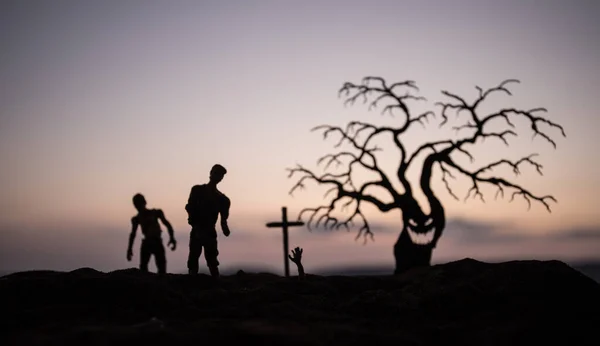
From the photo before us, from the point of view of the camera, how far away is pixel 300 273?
35.6ft

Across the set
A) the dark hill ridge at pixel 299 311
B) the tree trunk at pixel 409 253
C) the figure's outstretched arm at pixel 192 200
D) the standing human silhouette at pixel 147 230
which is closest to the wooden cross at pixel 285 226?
the tree trunk at pixel 409 253

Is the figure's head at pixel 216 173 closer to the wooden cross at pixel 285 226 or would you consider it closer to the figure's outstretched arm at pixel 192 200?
the figure's outstretched arm at pixel 192 200

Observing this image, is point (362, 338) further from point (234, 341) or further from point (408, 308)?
point (408, 308)

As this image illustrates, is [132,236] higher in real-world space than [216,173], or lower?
lower

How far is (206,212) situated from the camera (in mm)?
10172

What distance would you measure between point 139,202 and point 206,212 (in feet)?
9.60

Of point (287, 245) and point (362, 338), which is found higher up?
point (287, 245)

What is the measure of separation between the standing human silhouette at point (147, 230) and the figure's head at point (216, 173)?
2.48 metres

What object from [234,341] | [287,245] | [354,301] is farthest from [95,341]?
[287,245]

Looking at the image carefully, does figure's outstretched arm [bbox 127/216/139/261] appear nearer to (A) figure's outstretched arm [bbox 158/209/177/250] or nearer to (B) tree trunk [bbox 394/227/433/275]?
(A) figure's outstretched arm [bbox 158/209/177/250]

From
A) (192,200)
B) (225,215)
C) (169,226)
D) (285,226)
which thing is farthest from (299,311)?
(285,226)

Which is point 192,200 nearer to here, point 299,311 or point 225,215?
point 225,215

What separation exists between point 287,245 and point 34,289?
10102 millimetres

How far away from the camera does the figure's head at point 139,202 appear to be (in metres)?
12.5
